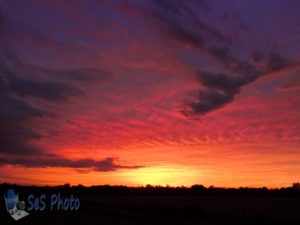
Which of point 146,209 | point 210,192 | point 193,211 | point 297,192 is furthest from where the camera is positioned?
point 210,192

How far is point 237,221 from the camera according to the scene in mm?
40844

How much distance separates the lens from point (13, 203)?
1575 inches

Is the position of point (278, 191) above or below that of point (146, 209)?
above

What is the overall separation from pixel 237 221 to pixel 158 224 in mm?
7683

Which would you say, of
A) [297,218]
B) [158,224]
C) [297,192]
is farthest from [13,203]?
[297,192]

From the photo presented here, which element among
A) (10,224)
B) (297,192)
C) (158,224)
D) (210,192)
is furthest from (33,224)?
(210,192)

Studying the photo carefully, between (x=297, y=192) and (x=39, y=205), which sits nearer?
(x=39, y=205)

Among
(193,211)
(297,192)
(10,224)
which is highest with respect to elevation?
(297,192)

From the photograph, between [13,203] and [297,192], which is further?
[297,192]

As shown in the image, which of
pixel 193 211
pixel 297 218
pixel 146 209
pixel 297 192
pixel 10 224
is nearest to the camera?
pixel 10 224

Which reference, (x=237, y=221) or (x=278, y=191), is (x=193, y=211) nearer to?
(x=237, y=221)

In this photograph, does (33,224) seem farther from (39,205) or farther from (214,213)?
(214,213)

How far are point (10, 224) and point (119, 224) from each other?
8.34m

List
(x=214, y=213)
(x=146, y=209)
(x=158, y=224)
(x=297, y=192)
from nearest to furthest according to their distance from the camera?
(x=158, y=224)
(x=214, y=213)
(x=146, y=209)
(x=297, y=192)
